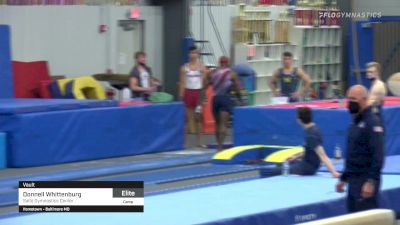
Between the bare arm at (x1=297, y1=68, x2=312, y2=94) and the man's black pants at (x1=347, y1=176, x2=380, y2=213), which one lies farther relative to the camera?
the bare arm at (x1=297, y1=68, x2=312, y2=94)

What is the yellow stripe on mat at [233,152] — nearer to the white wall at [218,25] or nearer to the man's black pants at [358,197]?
the man's black pants at [358,197]

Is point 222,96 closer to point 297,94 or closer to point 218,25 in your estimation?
point 297,94

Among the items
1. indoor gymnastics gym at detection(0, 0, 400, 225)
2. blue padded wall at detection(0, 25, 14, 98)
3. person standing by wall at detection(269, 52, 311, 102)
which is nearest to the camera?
indoor gymnastics gym at detection(0, 0, 400, 225)

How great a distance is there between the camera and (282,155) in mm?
15039

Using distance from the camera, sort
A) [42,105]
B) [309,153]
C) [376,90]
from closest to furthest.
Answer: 1. [309,153]
2. [376,90]
3. [42,105]

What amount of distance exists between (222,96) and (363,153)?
8802 millimetres

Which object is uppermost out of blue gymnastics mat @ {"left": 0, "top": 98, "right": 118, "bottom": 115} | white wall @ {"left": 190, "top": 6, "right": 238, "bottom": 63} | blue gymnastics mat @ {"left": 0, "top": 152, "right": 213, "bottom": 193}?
white wall @ {"left": 190, "top": 6, "right": 238, "bottom": 63}

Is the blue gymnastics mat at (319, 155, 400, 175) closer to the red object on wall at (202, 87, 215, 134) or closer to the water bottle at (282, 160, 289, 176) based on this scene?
the water bottle at (282, 160, 289, 176)

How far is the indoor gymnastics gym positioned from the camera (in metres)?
10.1

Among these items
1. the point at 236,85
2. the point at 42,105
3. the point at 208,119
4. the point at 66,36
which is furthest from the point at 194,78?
the point at 66,36

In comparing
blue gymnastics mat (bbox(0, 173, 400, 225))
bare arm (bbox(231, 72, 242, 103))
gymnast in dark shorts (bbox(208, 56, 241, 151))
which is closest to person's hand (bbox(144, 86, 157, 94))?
gymnast in dark shorts (bbox(208, 56, 241, 151))

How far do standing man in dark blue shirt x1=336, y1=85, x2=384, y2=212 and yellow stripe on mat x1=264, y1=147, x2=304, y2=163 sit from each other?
4761mm

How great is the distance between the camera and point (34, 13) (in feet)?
69.6
